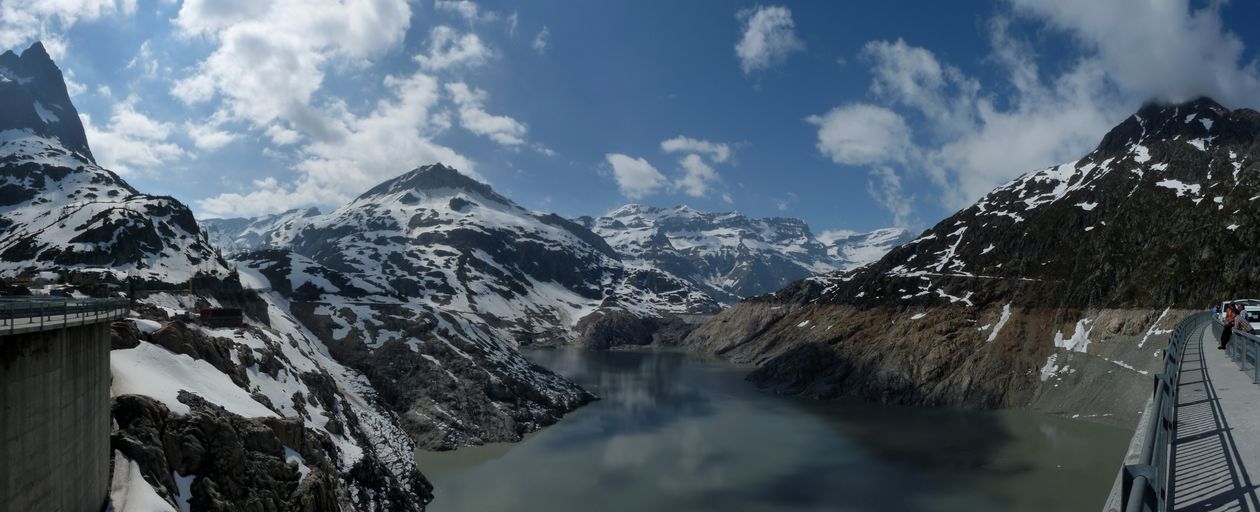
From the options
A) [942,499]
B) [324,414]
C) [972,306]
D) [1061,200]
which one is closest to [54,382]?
[324,414]

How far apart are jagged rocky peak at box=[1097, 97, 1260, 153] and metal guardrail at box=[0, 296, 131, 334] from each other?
195m

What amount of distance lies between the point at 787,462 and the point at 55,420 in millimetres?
64116

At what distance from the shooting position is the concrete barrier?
20422 mm

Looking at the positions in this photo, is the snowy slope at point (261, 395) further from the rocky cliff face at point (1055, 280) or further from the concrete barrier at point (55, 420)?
the rocky cliff face at point (1055, 280)

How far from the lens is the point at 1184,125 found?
506ft

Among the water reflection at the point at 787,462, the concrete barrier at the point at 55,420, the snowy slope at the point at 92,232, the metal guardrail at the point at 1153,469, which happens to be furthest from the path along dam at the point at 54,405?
the snowy slope at the point at 92,232

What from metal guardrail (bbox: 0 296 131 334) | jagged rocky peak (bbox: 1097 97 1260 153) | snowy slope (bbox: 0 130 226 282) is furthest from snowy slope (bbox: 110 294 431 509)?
jagged rocky peak (bbox: 1097 97 1260 153)

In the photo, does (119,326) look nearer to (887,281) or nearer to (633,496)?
(633,496)

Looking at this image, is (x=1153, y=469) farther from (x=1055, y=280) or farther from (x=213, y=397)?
(x=1055, y=280)

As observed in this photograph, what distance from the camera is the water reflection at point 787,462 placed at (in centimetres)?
5809

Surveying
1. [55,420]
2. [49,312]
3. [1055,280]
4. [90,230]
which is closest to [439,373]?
[55,420]

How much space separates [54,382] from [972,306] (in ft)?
441

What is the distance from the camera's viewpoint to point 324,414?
2307 inches

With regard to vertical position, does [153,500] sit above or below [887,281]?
below
